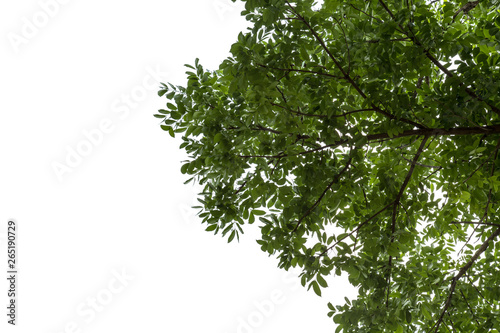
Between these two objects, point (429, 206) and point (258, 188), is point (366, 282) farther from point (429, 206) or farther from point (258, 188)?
point (258, 188)

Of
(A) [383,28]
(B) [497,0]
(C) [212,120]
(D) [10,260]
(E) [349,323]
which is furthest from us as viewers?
(D) [10,260]

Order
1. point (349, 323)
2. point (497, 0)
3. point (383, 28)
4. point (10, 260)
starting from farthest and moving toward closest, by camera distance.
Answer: point (10, 260), point (349, 323), point (383, 28), point (497, 0)

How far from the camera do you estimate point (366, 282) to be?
3291 mm

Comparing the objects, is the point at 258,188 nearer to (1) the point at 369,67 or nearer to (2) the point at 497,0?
(1) the point at 369,67

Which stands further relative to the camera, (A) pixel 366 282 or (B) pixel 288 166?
(A) pixel 366 282

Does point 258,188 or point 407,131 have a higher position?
point 407,131

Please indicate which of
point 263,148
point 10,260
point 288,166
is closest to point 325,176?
point 288,166

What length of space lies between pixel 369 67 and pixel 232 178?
1230mm

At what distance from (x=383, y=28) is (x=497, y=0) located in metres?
0.64

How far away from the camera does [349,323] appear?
129 inches

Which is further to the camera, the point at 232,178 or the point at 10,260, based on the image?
the point at 10,260

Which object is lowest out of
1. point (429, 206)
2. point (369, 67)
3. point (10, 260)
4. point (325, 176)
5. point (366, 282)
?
point (10, 260)

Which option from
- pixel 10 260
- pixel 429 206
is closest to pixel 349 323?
pixel 429 206

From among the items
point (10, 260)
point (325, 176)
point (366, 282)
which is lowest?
point (10, 260)
